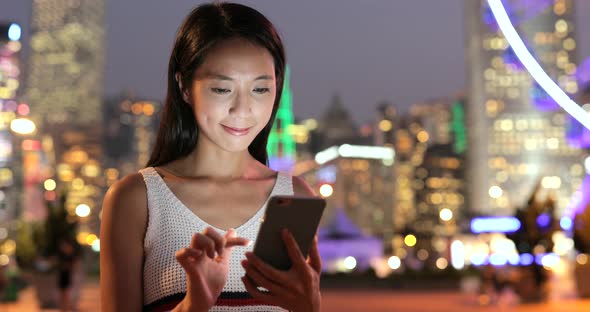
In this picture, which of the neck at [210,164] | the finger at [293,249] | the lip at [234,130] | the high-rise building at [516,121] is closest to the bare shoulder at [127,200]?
the neck at [210,164]

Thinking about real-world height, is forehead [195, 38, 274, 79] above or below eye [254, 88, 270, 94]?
above

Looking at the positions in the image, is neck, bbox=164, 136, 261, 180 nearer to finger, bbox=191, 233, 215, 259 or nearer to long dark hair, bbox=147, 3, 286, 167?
long dark hair, bbox=147, 3, 286, 167

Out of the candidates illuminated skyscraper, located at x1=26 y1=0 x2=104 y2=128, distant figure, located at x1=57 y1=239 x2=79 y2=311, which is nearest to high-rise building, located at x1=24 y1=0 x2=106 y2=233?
illuminated skyscraper, located at x1=26 y1=0 x2=104 y2=128

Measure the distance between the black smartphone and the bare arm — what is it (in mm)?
434

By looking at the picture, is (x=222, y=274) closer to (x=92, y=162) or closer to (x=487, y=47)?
(x=487, y=47)

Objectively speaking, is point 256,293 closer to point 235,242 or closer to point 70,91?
point 235,242

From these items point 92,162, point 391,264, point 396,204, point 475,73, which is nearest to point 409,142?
point 396,204

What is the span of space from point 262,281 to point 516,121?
11020cm

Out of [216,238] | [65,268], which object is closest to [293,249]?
[216,238]

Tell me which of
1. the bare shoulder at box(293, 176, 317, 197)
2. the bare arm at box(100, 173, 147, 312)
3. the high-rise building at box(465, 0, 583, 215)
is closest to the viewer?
the bare arm at box(100, 173, 147, 312)

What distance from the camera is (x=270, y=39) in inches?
89.1

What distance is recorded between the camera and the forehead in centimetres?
218

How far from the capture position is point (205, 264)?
73.7 inches

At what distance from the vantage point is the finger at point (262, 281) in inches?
75.0
